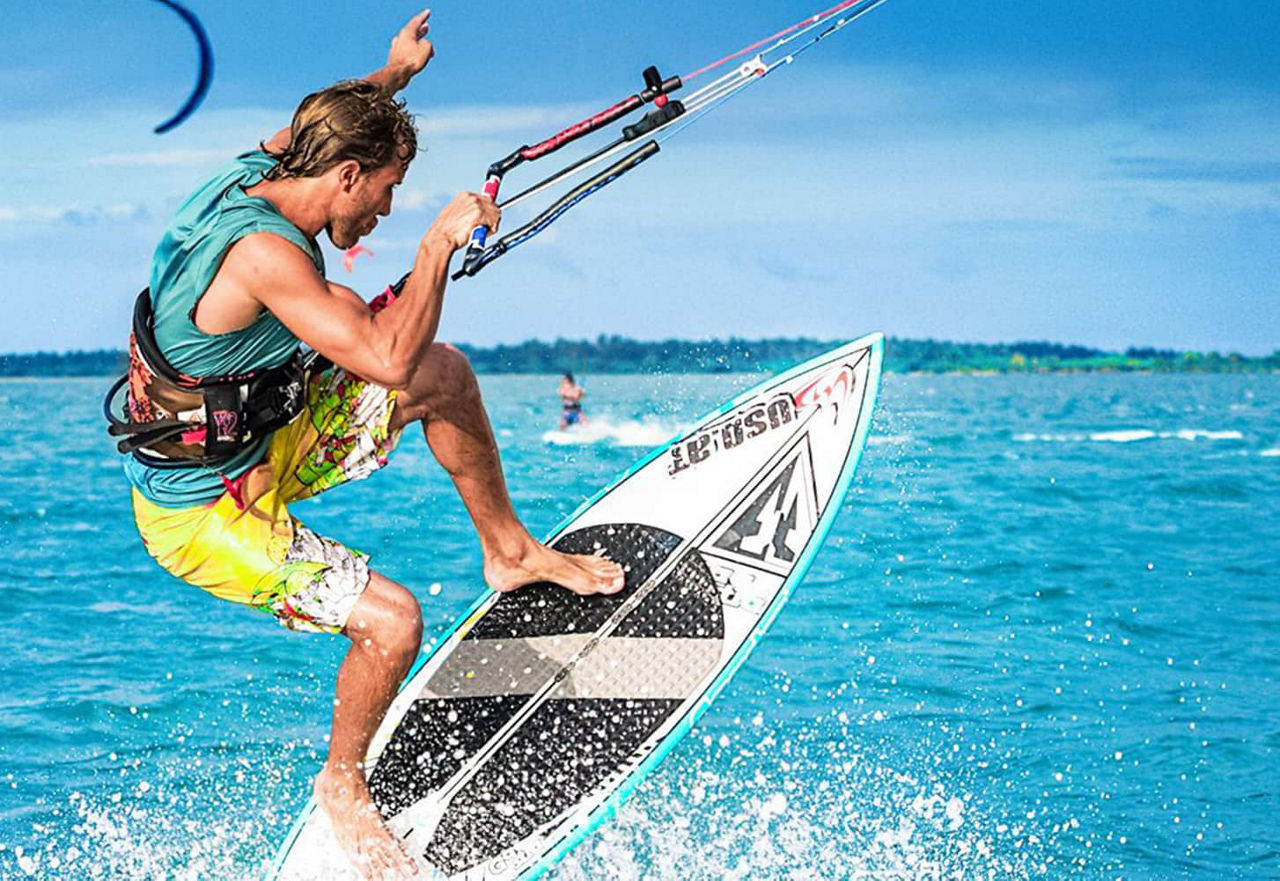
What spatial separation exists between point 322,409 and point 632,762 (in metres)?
1.73

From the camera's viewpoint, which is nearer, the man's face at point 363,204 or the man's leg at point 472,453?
→ the man's face at point 363,204

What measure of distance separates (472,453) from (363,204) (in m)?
0.94

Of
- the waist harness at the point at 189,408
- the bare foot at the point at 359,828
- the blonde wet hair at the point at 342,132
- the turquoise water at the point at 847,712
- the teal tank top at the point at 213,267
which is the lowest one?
the turquoise water at the point at 847,712

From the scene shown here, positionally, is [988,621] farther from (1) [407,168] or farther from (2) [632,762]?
(1) [407,168]

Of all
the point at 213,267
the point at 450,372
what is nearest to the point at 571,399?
the point at 450,372

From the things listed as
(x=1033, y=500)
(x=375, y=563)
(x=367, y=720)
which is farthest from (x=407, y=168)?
(x=1033, y=500)

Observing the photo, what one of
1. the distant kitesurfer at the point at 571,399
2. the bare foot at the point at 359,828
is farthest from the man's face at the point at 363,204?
the distant kitesurfer at the point at 571,399

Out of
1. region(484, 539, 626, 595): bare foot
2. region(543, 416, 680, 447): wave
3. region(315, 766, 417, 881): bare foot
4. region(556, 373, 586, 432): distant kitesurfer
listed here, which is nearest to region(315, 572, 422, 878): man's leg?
region(315, 766, 417, 881): bare foot

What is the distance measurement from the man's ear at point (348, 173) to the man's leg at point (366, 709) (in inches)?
45.3

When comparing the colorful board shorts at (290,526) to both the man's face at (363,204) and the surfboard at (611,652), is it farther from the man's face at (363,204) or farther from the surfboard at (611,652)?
the surfboard at (611,652)

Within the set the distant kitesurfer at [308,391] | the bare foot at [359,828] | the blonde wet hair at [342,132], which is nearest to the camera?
the distant kitesurfer at [308,391]

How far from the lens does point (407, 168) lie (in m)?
3.74

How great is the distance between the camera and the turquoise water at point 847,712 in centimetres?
566

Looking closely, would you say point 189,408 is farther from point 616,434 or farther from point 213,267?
point 616,434
